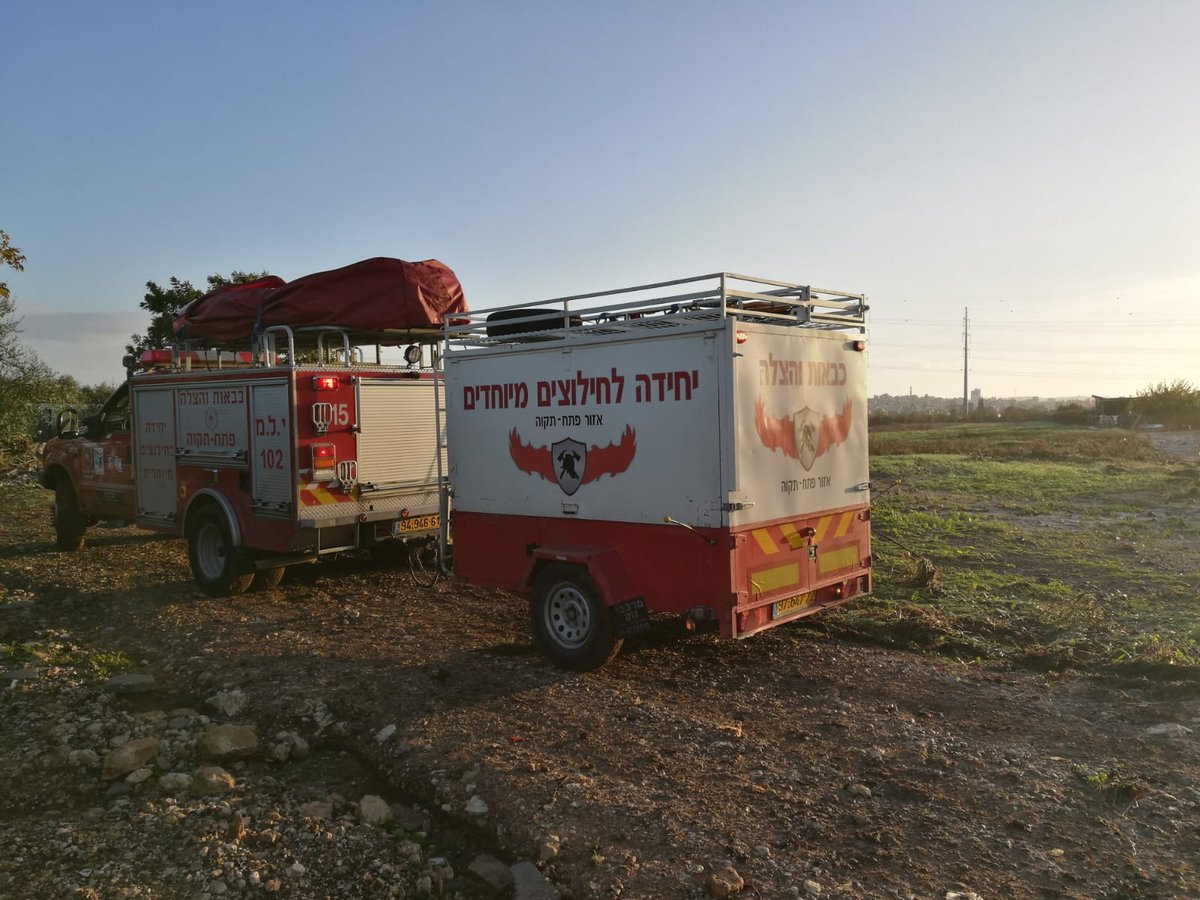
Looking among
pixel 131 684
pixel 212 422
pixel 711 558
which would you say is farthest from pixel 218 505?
pixel 711 558

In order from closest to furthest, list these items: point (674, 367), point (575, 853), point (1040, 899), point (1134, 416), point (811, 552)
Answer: point (1040, 899), point (575, 853), point (674, 367), point (811, 552), point (1134, 416)

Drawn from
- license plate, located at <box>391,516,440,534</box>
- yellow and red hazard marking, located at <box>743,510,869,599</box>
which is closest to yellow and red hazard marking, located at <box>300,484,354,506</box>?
license plate, located at <box>391,516,440,534</box>

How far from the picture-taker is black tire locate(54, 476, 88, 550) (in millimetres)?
12797

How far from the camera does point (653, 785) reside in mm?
4809

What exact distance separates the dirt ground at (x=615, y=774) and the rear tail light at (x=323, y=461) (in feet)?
5.89

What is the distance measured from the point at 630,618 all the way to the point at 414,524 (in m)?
4.16

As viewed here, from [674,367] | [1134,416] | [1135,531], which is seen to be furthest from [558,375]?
[1134,416]

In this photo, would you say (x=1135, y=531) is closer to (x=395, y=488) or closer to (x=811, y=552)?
(x=811, y=552)

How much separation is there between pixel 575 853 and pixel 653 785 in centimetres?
76

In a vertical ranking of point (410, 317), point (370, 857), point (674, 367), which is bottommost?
point (370, 857)

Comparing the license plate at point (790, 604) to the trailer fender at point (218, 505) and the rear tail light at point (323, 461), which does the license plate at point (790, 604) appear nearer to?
the rear tail light at point (323, 461)

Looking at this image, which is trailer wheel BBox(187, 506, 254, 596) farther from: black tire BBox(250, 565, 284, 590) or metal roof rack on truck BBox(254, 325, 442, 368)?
metal roof rack on truck BBox(254, 325, 442, 368)

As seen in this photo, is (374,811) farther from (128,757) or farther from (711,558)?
(711,558)

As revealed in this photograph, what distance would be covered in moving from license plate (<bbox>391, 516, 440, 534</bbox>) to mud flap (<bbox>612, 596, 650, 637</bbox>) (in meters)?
4.03
